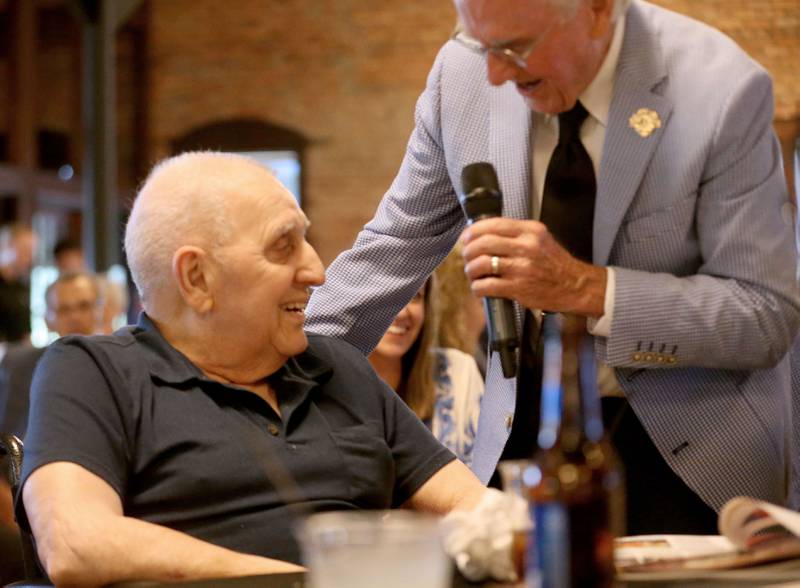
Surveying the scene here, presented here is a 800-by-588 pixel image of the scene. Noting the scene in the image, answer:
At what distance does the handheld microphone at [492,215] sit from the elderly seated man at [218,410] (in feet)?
0.84

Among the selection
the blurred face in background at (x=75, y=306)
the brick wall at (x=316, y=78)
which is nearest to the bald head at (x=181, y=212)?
the blurred face in background at (x=75, y=306)

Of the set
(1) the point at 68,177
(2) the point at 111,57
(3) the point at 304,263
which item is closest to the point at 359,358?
(3) the point at 304,263

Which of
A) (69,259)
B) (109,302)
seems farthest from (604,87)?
(69,259)

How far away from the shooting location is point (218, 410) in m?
1.97

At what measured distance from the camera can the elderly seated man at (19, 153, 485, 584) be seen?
5.70 feet

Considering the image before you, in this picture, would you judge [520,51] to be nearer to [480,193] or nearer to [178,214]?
[480,193]

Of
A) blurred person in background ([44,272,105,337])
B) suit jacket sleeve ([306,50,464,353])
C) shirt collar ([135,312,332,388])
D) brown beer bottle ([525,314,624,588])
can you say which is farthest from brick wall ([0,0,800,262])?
brown beer bottle ([525,314,624,588])

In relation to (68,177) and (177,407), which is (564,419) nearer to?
(177,407)

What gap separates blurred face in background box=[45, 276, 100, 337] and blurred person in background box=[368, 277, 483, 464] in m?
2.23

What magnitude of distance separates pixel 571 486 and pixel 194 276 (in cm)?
108

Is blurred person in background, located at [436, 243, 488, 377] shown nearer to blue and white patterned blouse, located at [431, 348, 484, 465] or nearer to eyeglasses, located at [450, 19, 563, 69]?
blue and white patterned blouse, located at [431, 348, 484, 465]

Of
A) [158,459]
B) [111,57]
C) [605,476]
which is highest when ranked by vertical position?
[111,57]

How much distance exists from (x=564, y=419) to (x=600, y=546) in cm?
13

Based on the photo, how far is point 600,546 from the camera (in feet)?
3.71
